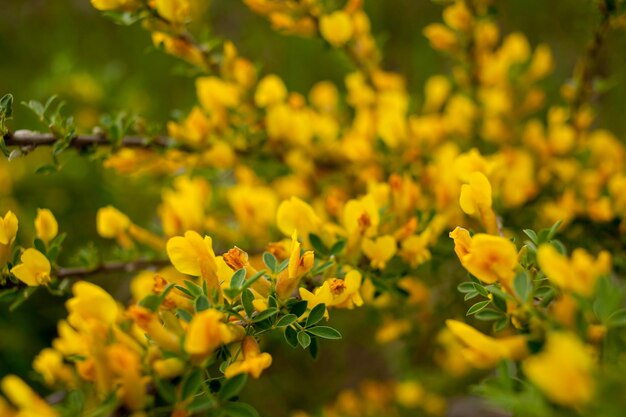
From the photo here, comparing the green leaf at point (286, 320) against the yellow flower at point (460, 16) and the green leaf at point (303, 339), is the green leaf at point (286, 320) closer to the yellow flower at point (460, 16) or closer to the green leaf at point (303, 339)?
the green leaf at point (303, 339)

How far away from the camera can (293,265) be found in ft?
1.42

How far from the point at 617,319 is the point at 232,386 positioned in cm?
23

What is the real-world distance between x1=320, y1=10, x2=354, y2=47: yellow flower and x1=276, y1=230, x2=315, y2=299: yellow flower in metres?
0.35

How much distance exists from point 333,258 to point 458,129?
1.63 feet

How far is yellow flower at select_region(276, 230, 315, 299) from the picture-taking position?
0.43 meters

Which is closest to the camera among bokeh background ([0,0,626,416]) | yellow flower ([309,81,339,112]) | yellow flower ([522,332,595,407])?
yellow flower ([522,332,595,407])

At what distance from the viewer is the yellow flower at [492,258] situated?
38 centimetres

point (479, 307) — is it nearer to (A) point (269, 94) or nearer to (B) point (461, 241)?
(B) point (461, 241)

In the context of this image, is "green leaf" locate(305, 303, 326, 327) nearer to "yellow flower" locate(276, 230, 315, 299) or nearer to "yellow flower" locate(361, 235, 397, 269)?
"yellow flower" locate(276, 230, 315, 299)

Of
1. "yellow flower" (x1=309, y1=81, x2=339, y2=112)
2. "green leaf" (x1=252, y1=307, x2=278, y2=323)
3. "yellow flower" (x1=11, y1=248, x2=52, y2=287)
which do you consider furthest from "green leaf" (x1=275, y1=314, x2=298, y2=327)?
"yellow flower" (x1=309, y1=81, x2=339, y2=112)

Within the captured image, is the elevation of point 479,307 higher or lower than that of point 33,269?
higher

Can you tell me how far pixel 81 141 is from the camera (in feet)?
1.96

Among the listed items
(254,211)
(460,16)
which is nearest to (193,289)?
(254,211)

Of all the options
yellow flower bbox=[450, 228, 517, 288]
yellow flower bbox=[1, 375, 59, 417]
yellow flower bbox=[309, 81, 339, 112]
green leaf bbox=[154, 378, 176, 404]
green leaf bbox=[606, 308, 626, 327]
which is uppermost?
green leaf bbox=[606, 308, 626, 327]
